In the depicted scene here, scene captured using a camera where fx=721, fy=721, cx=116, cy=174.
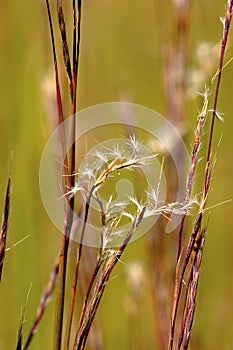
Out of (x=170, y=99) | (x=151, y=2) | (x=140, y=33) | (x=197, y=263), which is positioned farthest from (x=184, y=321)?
(x=151, y=2)

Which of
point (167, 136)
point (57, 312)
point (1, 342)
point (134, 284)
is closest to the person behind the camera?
point (57, 312)

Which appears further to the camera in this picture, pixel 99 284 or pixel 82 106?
pixel 82 106

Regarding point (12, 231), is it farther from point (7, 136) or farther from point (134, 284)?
point (134, 284)

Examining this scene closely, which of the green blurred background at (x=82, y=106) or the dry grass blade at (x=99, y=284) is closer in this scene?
the dry grass blade at (x=99, y=284)

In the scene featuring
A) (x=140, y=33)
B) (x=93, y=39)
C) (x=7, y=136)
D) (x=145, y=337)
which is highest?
(x=140, y=33)

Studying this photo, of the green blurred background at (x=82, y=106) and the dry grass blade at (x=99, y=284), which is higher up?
the green blurred background at (x=82, y=106)

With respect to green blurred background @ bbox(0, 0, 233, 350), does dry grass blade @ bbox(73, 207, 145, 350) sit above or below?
below

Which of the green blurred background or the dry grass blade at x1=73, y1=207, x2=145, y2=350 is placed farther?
the green blurred background

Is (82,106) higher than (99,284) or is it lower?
higher
